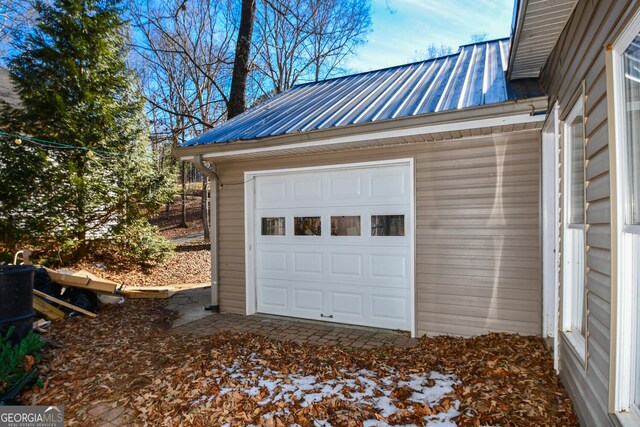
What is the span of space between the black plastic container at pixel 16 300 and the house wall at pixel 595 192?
201 inches

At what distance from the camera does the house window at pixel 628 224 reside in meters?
1.66

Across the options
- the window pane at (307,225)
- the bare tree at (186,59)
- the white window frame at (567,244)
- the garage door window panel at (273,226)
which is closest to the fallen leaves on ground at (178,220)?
the bare tree at (186,59)

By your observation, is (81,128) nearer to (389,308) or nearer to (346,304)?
(346,304)

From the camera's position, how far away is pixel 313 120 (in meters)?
4.98

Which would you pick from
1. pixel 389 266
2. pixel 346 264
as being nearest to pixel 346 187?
pixel 346 264

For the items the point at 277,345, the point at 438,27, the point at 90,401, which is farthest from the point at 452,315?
the point at 438,27

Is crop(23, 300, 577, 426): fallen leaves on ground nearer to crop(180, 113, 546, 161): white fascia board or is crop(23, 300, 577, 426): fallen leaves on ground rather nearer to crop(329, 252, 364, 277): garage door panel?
crop(329, 252, 364, 277): garage door panel

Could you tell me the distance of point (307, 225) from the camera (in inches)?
219

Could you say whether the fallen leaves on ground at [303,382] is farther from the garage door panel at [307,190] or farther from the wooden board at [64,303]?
the garage door panel at [307,190]

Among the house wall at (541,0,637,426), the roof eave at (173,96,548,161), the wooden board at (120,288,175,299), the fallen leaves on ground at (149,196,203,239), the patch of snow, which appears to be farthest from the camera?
the fallen leaves on ground at (149,196,203,239)

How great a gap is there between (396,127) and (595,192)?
2221mm

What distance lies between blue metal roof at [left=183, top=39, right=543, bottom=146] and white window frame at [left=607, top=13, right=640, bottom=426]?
202 cm

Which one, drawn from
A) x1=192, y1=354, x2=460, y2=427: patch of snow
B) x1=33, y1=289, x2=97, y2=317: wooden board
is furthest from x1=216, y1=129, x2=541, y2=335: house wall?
x1=33, y1=289, x2=97, y2=317: wooden board

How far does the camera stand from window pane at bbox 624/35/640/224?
162cm
